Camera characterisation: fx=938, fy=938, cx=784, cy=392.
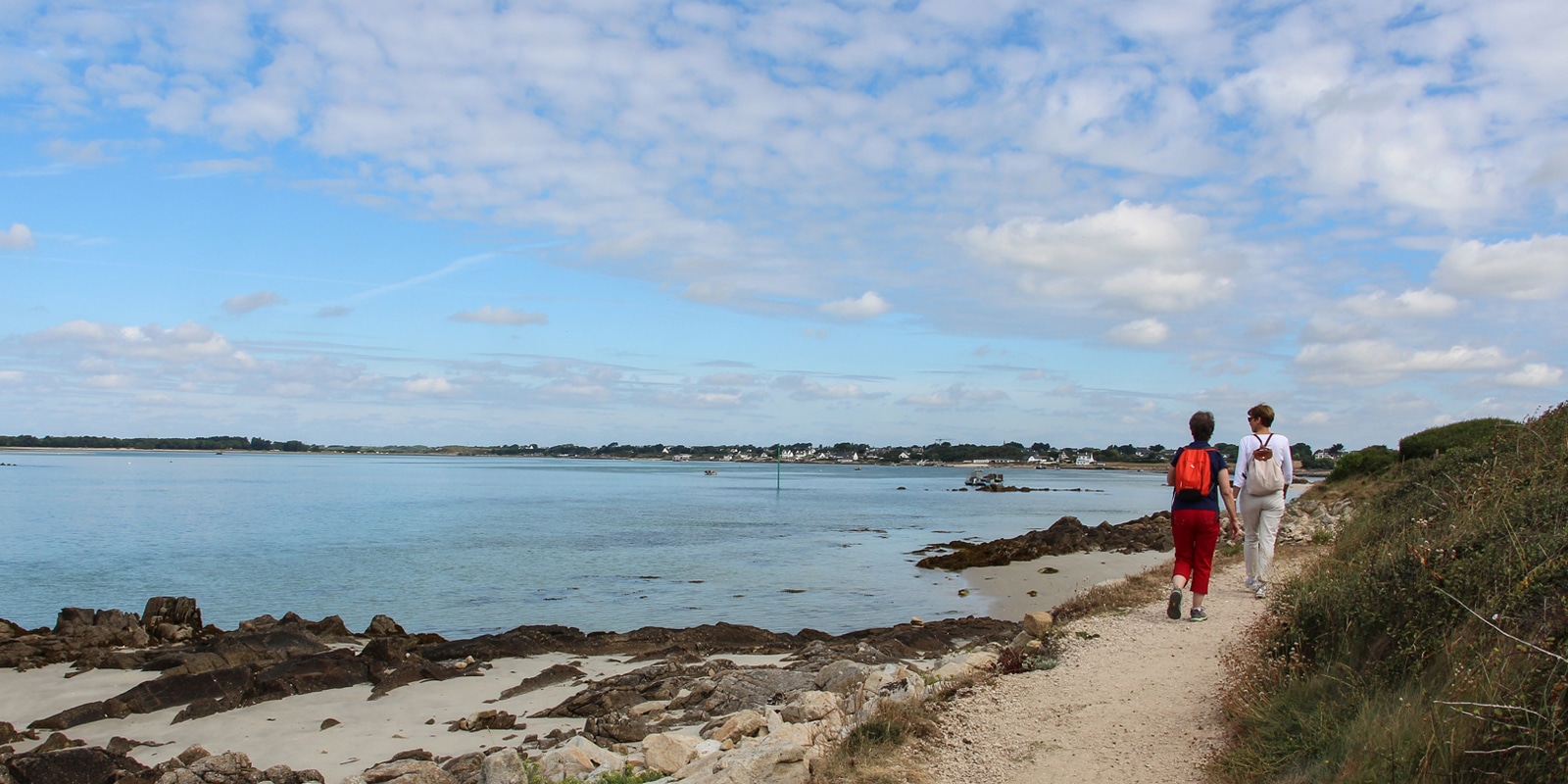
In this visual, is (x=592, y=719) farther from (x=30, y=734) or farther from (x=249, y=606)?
(x=249, y=606)

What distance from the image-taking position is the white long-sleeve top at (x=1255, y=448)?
9734 millimetres

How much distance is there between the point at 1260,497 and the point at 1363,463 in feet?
82.5

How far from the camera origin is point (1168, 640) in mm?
8234

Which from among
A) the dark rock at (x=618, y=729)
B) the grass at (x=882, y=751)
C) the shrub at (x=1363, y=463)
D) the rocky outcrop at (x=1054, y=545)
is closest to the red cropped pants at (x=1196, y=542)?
the grass at (x=882, y=751)

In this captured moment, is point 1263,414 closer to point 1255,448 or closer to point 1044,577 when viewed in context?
point 1255,448

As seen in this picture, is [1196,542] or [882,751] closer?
[882,751]

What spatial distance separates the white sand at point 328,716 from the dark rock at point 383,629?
3887 millimetres

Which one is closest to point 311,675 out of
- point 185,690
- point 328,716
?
point 185,690

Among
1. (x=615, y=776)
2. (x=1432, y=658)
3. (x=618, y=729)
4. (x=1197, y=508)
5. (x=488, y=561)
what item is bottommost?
(x=488, y=561)

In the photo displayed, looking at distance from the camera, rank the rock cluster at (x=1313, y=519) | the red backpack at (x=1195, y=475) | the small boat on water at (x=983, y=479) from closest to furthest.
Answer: the red backpack at (x=1195, y=475)
the rock cluster at (x=1313, y=519)
the small boat on water at (x=983, y=479)

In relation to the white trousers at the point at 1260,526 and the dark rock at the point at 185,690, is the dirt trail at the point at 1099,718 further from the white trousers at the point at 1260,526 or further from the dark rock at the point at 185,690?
the dark rock at the point at 185,690

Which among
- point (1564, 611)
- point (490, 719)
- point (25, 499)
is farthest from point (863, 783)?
point (25, 499)

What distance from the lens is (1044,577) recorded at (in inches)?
939

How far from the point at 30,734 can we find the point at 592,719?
23.1 feet
